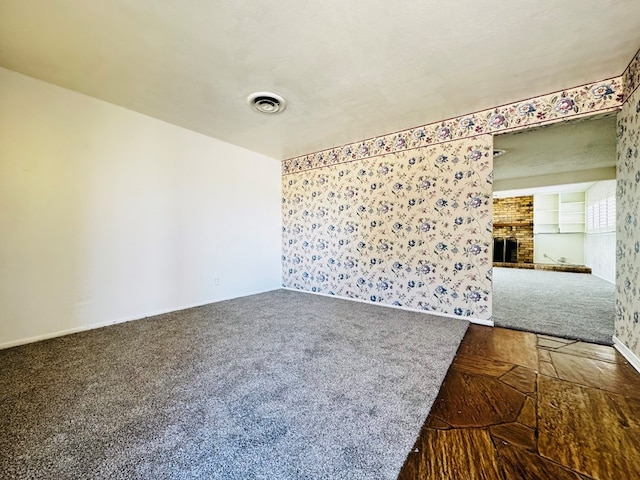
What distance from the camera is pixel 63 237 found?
7.79 feet

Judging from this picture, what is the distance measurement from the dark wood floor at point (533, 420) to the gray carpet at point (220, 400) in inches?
4.9

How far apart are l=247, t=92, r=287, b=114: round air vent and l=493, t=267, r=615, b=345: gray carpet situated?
10.2 ft

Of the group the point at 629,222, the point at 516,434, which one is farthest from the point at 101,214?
the point at 629,222

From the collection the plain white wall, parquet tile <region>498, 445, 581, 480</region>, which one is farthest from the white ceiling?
parquet tile <region>498, 445, 581, 480</region>

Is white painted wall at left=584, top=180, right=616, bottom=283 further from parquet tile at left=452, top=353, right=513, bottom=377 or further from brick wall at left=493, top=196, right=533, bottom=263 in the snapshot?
parquet tile at left=452, top=353, right=513, bottom=377

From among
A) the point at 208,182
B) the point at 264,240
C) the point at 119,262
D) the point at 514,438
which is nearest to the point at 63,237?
the point at 119,262

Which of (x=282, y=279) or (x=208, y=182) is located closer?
(x=208, y=182)

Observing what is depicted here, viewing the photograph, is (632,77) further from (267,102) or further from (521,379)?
(267,102)

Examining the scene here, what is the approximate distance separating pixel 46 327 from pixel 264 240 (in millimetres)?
2534

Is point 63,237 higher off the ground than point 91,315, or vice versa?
point 63,237

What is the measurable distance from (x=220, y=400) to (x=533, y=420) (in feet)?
5.21

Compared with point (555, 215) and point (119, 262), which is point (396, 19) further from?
point (555, 215)

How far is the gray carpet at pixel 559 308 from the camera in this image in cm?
250

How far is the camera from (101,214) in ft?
8.45
